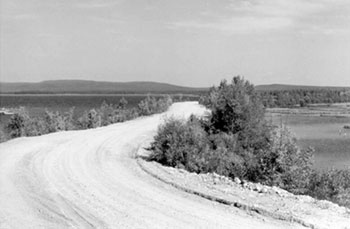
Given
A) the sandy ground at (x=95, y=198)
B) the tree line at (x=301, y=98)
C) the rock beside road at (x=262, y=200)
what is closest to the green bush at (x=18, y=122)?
the sandy ground at (x=95, y=198)

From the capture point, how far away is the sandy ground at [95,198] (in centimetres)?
1105

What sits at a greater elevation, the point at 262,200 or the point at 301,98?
the point at 262,200

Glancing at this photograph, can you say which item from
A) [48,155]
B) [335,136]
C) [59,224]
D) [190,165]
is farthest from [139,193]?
[335,136]

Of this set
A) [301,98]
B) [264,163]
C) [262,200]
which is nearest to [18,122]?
[264,163]

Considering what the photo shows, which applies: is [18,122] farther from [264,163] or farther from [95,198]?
[95,198]

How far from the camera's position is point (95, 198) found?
518 inches

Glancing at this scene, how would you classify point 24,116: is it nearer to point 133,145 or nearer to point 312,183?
point 133,145

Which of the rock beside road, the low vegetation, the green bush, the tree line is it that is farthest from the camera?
the tree line

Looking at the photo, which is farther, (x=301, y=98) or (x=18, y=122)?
(x=301, y=98)

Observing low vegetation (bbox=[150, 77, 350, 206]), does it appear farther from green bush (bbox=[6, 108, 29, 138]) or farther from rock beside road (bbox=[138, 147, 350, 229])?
green bush (bbox=[6, 108, 29, 138])

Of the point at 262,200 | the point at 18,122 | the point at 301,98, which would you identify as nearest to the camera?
the point at 262,200

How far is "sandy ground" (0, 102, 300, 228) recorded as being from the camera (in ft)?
36.2

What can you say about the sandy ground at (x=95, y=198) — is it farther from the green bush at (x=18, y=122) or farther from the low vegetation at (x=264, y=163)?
the green bush at (x=18, y=122)

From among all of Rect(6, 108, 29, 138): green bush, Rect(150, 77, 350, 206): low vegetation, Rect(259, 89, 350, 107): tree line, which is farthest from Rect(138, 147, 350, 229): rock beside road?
Rect(259, 89, 350, 107): tree line
